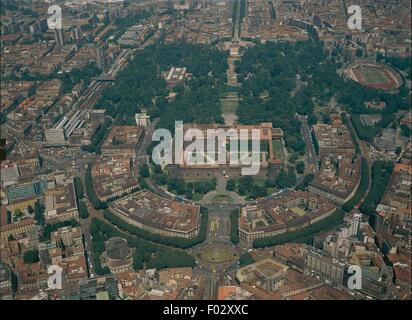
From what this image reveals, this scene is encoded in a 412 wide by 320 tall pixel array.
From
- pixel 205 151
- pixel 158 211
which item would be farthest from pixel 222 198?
pixel 205 151

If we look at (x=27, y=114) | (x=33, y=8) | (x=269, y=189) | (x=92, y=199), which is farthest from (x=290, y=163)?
(x=33, y=8)

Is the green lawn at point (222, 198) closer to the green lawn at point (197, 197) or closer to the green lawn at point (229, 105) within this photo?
the green lawn at point (197, 197)

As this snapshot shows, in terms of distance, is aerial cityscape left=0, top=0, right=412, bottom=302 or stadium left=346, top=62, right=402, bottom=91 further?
stadium left=346, top=62, right=402, bottom=91

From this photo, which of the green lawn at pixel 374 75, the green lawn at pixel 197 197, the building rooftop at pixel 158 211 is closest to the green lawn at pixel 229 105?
the green lawn at pixel 374 75

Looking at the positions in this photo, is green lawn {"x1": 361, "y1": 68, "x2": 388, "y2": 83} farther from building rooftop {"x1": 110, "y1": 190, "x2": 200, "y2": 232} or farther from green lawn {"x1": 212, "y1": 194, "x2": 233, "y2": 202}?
building rooftop {"x1": 110, "y1": 190, "x2": 200, "y2": 232}

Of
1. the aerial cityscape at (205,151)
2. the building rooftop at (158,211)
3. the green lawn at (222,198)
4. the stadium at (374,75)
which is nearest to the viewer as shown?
the aerial cityscape at (205,151)

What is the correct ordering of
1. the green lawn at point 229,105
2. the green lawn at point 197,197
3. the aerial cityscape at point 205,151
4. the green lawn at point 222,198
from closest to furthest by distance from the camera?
the aerial cityscape at point 205,151
the green lawn at point 222,198
the green lawn at point 197,197
the green lawn at point 229,105

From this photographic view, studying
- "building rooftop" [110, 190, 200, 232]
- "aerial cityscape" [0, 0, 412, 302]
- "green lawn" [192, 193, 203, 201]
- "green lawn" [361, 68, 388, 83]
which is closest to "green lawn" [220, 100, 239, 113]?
"aerial cityscape" [0, 0, 412, 302]

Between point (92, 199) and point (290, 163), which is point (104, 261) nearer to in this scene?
A: point (92, 199)

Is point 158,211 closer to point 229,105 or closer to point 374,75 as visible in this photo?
point 229,105
